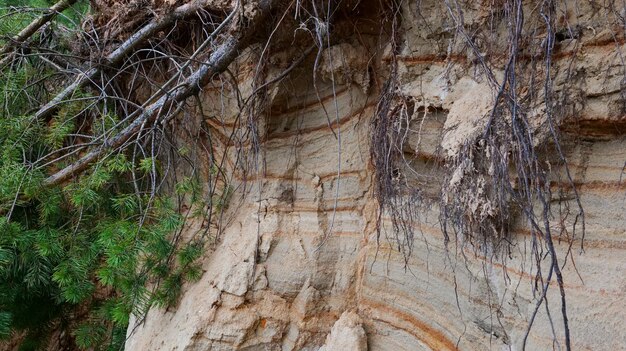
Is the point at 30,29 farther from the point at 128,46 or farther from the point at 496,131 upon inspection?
the point at 496,131

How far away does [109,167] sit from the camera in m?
2.60

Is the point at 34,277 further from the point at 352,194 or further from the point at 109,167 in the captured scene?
the point at 352,194

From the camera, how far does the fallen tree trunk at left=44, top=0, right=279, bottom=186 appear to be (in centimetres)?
242

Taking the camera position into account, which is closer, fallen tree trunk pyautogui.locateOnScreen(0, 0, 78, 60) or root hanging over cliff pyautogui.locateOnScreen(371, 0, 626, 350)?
root hanging over cliff pyautogui.locateOnScreen(371, 0, 626, 350)

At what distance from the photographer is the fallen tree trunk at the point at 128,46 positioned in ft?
9.43

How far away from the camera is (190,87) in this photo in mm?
2559

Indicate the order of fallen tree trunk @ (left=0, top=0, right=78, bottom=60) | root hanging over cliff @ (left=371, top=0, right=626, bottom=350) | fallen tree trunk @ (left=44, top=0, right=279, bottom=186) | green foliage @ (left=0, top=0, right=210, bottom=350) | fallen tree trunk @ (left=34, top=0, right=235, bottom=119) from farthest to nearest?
fallen tree trunk @ (left=0, top=0, right=78, bottom=60), fallen tree trunk @ (left=34, top=0, right=235, bottom=119), green foliage @ (left=0, top=0, right=210, bottom=350), fallen tree trunk @ (left=44, top=0, right=279, bottom=186), root hanging over cliff @ (left=371, top=0, right=626, bottom=350)

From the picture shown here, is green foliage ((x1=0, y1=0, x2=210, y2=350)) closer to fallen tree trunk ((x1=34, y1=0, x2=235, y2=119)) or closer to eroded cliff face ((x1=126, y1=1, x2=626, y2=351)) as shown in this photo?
fallen tree trunk ((x1=34, y1=0, x2=235, y2=119))

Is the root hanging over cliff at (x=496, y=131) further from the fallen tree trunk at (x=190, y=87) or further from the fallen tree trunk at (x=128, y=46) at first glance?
the fallen tree trunk at (x=128, y=46)

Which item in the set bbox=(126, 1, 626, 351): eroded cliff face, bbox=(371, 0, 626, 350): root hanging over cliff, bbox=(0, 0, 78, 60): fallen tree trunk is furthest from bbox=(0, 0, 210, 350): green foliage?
bbox=(371, 0, 626, 350): root hanging over cliff

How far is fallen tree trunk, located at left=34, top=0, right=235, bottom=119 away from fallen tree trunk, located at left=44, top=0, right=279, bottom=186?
1.21 ft

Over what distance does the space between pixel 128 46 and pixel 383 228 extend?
165cm

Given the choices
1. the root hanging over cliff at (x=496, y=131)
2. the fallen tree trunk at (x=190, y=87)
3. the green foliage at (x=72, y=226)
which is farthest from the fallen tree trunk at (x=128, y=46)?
the root hanging over cliff at (x=496, y=131)

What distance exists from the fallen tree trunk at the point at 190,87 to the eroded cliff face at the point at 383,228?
316 millimetres
